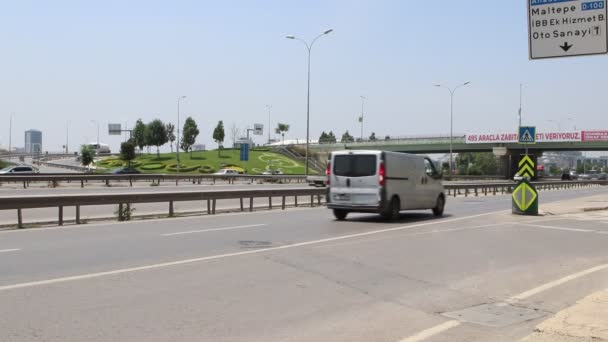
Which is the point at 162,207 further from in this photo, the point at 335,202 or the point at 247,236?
the point at 247,236

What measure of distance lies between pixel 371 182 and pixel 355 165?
0.76m

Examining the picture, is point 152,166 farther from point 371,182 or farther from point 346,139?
point 371,182

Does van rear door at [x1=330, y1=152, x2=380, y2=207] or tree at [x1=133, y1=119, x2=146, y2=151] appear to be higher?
tree at [x1=133, y1=119, x2=146, y2=151]

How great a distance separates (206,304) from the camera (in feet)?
23.1

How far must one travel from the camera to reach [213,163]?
3907 inches

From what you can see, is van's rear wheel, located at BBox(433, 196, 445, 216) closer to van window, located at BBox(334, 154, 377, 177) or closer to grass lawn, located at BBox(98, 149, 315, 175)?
van window, located at BBox(334, 154, 377, 177)

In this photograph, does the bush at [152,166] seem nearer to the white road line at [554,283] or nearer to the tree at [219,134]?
the tree at [219,134]

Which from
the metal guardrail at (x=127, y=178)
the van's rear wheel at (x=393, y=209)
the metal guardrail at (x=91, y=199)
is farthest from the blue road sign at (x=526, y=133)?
the metal guardrail at (x=127, y=178)

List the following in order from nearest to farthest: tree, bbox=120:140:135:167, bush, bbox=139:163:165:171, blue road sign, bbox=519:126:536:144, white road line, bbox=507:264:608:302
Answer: white road line, bbox=507:264:608:302 → blue road sign, bbox=519:126:536:144 → tree, bbox=120:140:135:167 → bush, bbox=139:163:165:171

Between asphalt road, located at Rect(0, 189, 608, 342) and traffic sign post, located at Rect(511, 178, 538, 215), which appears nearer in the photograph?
asphalt road, located at Rect(0, 189, 608, 342)

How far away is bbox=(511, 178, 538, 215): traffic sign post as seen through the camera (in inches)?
886

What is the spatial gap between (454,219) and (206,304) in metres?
14.6


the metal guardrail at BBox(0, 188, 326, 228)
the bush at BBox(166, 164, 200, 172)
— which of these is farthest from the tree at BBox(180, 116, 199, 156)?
the metal guardrail at BBox(0, 188, 326, 228)

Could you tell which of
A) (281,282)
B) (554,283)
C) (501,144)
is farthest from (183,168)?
(554,283)
